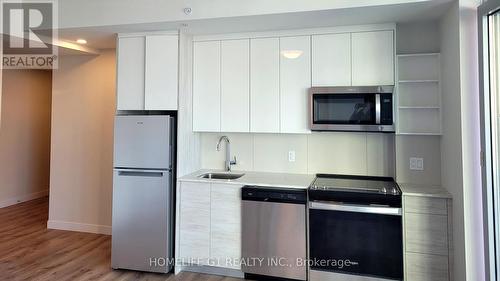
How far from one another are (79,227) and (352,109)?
374cm

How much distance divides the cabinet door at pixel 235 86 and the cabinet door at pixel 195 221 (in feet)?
2.24

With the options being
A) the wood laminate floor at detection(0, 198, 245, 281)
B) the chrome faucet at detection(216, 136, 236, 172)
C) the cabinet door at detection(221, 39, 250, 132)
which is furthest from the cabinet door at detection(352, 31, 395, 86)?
the wood laminate floor at detection(0, 198, 245, 281)

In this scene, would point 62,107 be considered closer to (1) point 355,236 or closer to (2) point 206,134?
(2) point 206,134

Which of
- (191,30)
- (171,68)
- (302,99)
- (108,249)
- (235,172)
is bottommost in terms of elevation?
(108,249)

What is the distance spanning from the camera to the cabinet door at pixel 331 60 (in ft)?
9.50

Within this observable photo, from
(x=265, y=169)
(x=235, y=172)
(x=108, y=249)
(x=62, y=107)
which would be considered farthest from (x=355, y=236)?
(x=62, y=107)

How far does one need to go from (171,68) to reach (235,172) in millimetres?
1279

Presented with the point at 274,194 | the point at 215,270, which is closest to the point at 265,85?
the point at 274,194

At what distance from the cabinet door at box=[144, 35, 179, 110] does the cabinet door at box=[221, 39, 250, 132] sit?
0.49 meters

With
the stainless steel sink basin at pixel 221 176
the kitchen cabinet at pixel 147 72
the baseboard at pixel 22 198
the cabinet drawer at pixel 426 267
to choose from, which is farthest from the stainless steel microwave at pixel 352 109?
the baseboard at pixel 22 198

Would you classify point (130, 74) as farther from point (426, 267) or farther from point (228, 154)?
point (426, 267)

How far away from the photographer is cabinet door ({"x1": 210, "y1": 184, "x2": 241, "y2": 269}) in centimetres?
289

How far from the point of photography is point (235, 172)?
136 inches

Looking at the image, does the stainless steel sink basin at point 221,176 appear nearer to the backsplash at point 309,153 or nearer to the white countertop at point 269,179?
the white countertop at point 269,179
